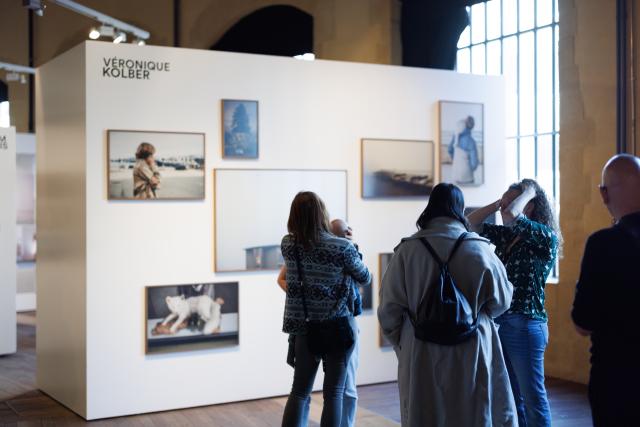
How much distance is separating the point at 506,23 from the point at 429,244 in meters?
6.52

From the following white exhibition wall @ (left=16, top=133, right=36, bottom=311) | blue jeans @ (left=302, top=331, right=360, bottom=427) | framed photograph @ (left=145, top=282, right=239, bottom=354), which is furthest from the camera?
white exhibition wall @ (left=16, top=133, right=36, bottom=311)

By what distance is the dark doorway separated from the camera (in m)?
13.4

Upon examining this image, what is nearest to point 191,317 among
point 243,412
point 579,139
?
point 243,412

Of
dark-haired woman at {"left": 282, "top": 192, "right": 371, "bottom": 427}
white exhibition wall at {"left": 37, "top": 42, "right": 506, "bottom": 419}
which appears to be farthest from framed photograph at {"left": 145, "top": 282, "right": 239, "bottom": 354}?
dark-haired woman at {"left": 282, "top": 192, "right": 371, "bottom": 427}

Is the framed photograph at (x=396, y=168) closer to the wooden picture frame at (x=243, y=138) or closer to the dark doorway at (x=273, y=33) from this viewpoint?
the wooden picture frame at (x=243, y=138)

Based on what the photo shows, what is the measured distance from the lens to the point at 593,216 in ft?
26.5

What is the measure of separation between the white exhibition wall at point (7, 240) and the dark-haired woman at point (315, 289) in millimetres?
6467

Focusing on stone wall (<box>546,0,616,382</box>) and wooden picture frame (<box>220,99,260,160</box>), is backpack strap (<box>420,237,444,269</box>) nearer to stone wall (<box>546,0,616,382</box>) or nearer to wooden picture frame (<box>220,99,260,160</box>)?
wooden picture frame (<box>220,99,260,160</box>)

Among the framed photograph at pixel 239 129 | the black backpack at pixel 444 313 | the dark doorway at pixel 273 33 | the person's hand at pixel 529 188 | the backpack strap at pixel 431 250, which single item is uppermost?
the dark doorway at pixel 273 33

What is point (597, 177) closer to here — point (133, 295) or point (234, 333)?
point (234, 333)

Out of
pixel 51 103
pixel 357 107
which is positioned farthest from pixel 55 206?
pixel 357 107

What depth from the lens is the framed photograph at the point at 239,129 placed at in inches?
300

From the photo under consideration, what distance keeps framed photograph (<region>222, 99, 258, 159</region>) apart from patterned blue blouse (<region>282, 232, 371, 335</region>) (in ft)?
8.71

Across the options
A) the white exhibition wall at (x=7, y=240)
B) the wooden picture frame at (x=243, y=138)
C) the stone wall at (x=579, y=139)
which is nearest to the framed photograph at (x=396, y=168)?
the wooden picture frame at (x=243, y=138)
